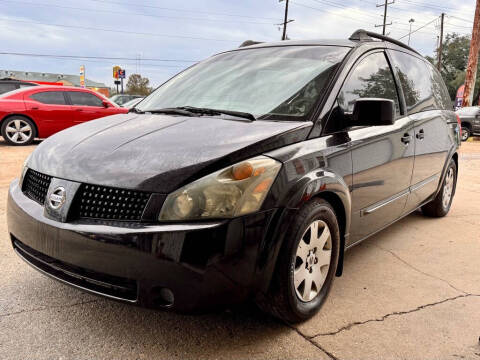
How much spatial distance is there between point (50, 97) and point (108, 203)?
886 centimetres

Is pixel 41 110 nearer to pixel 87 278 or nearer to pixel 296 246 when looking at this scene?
pixel 87 278

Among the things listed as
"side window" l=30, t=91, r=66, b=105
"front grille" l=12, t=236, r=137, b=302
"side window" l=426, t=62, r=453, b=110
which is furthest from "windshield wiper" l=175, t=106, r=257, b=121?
"side window" l=30, t=91, r=66, b=105

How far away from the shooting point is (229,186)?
6.28 feet

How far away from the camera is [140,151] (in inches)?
83.4

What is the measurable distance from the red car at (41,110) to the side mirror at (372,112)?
7.71 m

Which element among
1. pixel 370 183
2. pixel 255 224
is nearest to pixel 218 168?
pixel 255 224

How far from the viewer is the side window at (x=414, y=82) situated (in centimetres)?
353

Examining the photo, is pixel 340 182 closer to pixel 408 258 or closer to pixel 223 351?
pixel 223 351

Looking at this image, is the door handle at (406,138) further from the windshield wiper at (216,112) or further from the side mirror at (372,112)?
the windshield wiper at (216,112)

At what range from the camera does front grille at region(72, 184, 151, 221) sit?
190 centimetres

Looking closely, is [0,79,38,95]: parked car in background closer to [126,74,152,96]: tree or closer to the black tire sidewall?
the black tire sidewall

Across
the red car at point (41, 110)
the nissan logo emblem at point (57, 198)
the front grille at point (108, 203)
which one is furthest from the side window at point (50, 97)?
the front grille at point (108, 203)

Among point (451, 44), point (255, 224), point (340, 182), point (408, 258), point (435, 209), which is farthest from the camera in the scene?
point (451, 44)

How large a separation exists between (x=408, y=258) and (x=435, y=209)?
1.42 meters
